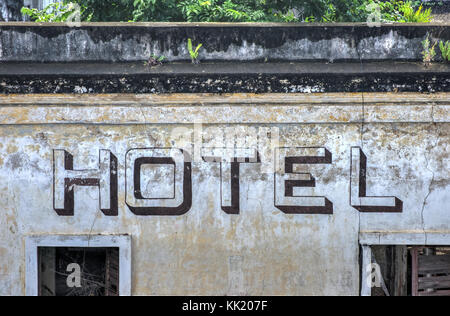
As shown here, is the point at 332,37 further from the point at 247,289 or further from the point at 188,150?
the point at 247,289

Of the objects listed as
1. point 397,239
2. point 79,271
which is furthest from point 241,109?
point 79,271

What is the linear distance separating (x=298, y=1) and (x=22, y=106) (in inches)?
172

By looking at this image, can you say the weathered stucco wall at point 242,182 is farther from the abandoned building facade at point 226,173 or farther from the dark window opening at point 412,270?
the dark window opening at point 412,270

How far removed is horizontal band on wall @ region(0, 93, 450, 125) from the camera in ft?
15.5

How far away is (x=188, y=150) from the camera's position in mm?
4801

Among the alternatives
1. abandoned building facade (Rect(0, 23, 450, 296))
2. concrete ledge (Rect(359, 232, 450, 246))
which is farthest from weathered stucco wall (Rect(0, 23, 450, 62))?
concrete ledge (Rect(359, 232, 450, 246))

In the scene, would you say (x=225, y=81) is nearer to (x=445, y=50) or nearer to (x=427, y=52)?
(x=427, y=52)

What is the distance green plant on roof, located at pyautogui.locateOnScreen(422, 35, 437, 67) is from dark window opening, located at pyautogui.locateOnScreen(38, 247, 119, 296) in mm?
3514

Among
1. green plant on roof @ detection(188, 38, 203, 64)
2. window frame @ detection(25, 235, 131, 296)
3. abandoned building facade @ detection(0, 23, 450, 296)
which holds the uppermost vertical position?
green plant on roof @ detection(188, 38, 203, 64)

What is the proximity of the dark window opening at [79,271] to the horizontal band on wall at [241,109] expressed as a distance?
134 centimetres

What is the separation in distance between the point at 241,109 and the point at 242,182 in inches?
26.6

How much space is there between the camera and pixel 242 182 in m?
4.82

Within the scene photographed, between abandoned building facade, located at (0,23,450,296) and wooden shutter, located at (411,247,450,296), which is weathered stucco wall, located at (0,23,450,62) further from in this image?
wooden shutter, located at (411,247,450,296)

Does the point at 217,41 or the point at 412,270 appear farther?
the point at 412,270
